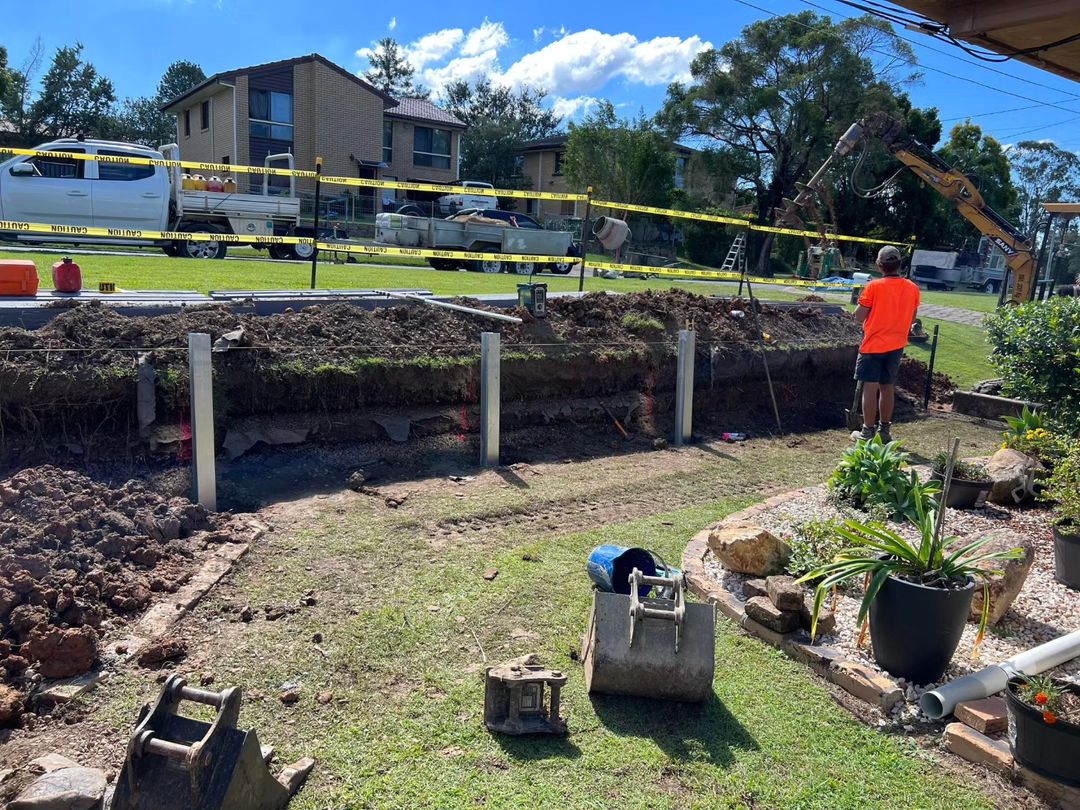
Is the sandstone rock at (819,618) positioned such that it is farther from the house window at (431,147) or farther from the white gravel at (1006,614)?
the house window at (431,147)

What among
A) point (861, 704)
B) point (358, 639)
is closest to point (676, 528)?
point (861, 704)

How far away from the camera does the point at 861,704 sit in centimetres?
375

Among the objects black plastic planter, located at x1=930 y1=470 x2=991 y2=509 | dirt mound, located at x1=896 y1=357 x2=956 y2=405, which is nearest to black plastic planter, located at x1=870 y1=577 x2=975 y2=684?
black plastic planter, located at x1=930 y1=470 x2=991 y2=509

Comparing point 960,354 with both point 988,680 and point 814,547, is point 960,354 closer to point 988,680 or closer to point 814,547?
point 814,547

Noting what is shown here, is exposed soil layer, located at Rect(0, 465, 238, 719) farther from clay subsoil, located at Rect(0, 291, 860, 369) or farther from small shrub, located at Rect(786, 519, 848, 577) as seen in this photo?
small shrub, located at Rect(786, 519, 848, 577)

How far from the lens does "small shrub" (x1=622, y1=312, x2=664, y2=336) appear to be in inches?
380

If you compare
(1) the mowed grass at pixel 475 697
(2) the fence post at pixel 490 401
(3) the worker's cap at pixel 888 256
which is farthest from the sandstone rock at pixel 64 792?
(3) the worker's cap at pixel 888 256

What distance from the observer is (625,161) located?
38062 mm

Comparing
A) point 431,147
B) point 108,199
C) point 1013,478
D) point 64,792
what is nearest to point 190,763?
point 64,792

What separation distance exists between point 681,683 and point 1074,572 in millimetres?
2959

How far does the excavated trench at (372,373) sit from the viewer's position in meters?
6.17

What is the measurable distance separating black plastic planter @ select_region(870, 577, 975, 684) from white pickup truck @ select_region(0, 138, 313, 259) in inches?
551

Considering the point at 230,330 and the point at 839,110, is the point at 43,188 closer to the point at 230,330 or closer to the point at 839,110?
the point at 230,330

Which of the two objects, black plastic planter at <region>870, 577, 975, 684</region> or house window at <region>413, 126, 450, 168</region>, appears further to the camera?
house window at <region>413, 126, 450, 168</region>
